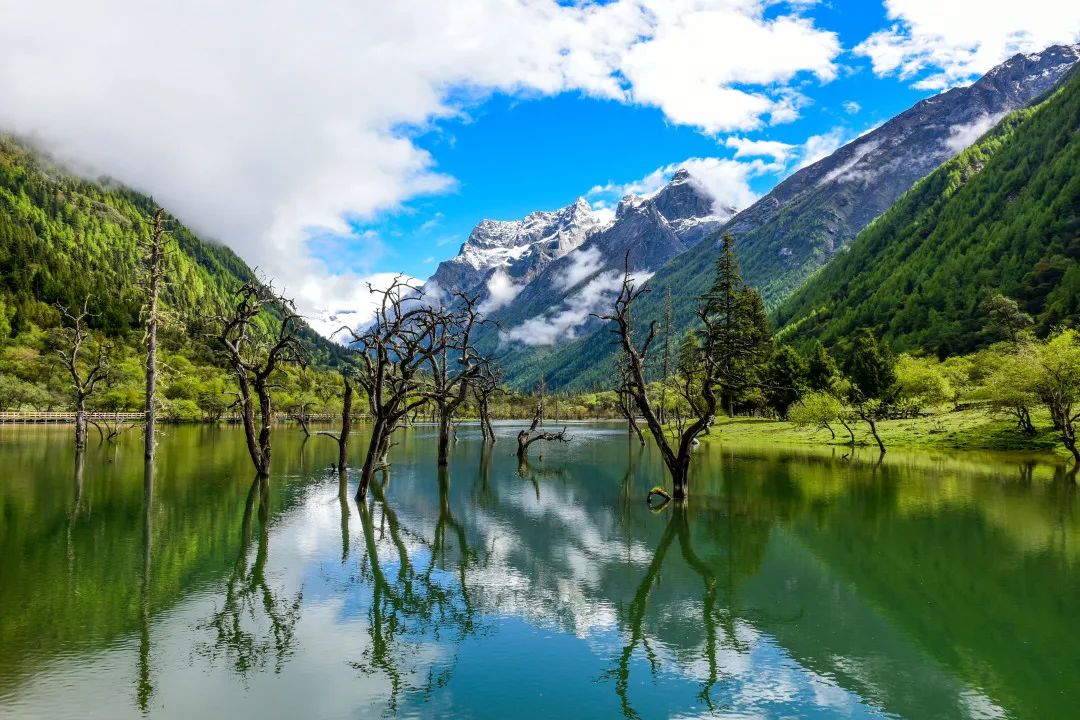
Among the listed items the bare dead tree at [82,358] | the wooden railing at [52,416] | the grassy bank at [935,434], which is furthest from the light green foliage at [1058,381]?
the wooden railing at [52,416]

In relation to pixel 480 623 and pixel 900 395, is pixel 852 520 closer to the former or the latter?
pixel 480 623

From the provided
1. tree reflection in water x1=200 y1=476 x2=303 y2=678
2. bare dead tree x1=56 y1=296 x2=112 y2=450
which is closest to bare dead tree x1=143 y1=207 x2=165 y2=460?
bare dead tree x1=56 y1=296 x2=112 y2=450

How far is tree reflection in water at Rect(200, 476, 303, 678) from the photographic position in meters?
10.4

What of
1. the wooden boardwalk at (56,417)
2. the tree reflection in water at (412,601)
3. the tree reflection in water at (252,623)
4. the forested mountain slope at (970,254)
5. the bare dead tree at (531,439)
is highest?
the forested mountain slope at (970,254)

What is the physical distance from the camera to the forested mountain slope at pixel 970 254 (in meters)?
110

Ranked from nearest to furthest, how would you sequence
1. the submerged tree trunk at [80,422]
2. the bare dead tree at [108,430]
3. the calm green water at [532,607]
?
the calm green water at [532,607], the bare dead tree at [108,430], the submerged tree trunk at [80,422]

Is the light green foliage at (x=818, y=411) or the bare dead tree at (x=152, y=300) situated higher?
the bare dead tree at (x=152, y=300)

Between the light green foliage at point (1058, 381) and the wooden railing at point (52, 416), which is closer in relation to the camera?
the light green foliage at point (1058, 381)

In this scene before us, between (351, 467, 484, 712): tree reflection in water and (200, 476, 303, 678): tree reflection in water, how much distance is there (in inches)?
62.2

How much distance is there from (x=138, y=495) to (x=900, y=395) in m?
77.4

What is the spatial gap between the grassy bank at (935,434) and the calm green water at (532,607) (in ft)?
86.2

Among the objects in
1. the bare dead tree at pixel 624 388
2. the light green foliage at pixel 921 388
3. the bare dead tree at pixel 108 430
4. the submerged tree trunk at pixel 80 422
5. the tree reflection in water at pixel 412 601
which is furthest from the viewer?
the light green foliage at pixel 921 388

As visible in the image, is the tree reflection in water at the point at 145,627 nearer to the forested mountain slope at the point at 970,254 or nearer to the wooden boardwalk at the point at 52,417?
the wooden boardwalk at the point at 52,417

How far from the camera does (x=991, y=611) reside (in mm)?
13164
